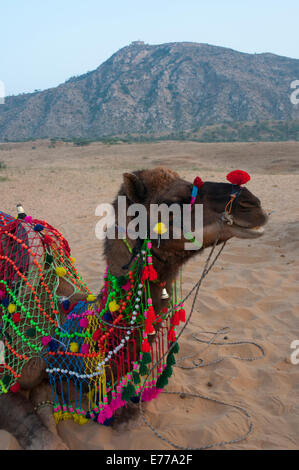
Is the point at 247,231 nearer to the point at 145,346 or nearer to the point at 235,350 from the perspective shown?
the point at 145,346

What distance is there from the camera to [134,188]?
226 cm

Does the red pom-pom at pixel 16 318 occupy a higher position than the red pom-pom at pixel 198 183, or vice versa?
the red pom-pom at pixel 198 183

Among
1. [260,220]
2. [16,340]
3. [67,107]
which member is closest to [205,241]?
[260,220]

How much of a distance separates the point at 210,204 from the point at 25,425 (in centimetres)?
196

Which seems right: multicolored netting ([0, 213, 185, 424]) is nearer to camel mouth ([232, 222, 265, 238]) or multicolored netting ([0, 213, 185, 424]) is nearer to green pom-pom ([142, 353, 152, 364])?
green pom-pom ([142, 353, 152, 364])

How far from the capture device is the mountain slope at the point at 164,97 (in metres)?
72.6

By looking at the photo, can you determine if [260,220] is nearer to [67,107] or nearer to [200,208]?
[200,208]

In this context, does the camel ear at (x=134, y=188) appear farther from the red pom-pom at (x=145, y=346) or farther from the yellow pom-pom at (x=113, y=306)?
the red pom-pom at (x=145, y=346)

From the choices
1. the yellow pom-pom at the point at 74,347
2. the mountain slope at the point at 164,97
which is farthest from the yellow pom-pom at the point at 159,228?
the mountain slope at the point at 164,97

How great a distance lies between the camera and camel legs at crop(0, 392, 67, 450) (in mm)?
2471

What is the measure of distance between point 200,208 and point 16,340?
1.79 metres

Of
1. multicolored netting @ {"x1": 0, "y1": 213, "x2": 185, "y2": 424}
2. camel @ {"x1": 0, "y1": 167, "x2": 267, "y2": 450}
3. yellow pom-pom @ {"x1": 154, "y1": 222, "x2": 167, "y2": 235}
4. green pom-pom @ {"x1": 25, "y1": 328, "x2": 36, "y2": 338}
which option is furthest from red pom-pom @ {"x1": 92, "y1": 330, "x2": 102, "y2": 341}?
yellow pom-pom @ {"x1": 154, "y1": 222, "x2": 167, "y2": 235}

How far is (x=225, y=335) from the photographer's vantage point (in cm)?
412

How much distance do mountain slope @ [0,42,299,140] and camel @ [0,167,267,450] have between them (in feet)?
226
